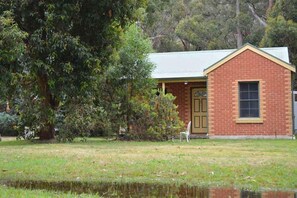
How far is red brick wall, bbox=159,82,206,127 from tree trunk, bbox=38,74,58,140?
7734 mm

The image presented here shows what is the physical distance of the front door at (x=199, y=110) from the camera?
86.1ft

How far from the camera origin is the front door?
26.2m

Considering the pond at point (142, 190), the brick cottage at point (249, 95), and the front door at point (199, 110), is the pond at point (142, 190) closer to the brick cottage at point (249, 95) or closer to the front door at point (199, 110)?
the brick cottage at point (249, 95)

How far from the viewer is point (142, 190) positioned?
336 inches

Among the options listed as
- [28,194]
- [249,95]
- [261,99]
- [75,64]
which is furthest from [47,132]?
[28,194]

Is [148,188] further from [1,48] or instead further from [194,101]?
[194,101]

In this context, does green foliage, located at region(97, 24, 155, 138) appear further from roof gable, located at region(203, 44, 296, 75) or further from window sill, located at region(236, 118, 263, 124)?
window sill, located at region(236, 118, 263, 124)

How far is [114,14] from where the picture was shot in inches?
637

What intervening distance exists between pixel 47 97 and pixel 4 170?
9206mm

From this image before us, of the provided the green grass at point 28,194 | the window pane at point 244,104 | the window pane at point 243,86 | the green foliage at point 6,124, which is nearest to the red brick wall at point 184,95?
the window pane at point 243,86

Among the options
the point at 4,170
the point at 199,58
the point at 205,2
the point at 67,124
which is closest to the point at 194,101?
the point at 199,58

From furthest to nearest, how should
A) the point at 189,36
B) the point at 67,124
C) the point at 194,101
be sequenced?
1. the point at 189,36
2. the point at 194,101
3. the point at 67,124

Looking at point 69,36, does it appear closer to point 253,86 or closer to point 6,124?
point 253,86

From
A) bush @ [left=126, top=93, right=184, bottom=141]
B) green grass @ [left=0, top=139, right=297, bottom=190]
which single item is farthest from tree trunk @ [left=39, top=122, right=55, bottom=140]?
green grass @ [left=0, top=139, right=297, bottom=190]
